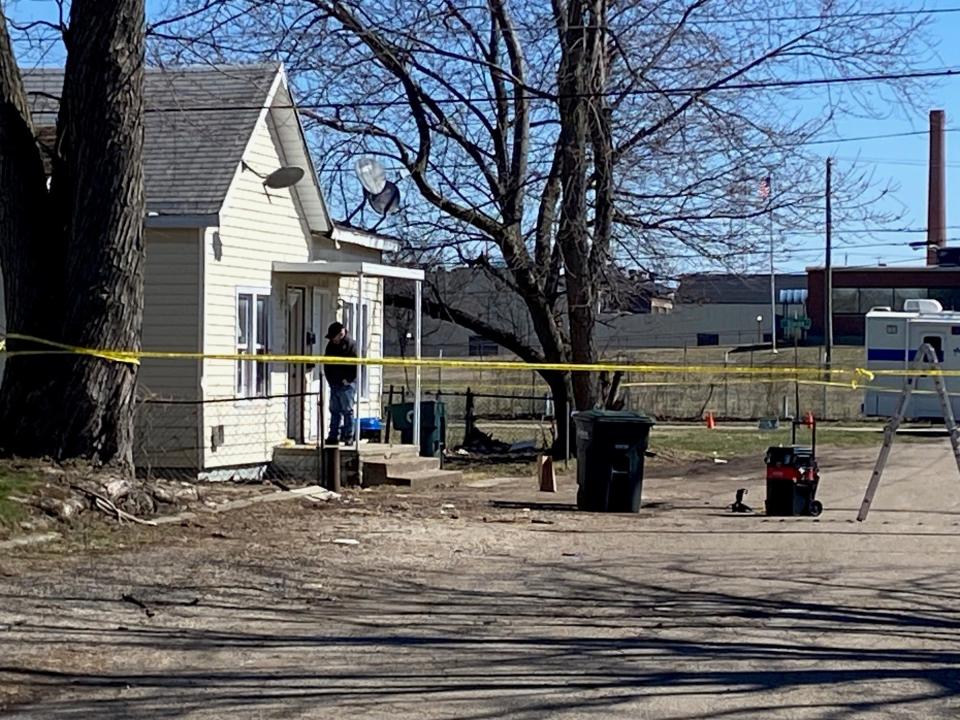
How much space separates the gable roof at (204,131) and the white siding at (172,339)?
0.58 m

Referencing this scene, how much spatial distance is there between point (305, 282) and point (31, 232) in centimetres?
902

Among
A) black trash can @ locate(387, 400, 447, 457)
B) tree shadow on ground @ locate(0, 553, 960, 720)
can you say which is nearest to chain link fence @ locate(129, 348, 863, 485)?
black trash can @ locate(387, 400, 447, 457)

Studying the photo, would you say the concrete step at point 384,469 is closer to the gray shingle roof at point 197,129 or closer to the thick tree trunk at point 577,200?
the gray shingle roof at point 197,129

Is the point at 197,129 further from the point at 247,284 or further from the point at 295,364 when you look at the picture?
the point at 295,364

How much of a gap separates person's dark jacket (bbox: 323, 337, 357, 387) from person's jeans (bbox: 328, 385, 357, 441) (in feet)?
0.52

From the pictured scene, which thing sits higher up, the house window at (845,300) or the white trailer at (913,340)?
the house window at (845,300)

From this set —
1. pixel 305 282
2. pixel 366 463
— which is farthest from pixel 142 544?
pixel 305 282

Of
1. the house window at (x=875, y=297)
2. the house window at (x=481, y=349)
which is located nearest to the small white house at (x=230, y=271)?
the house window at (x=875, y=297)

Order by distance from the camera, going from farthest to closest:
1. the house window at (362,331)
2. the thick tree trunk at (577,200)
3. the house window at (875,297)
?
1. the house window at (875,297)
2. the house window at (362,331)
3. the thick tree trunk at (577,200)

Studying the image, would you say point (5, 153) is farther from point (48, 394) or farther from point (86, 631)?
point (86, 631)

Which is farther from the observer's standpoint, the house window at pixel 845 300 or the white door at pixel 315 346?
the house window at pixel 845 300

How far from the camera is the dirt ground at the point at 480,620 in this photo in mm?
7684

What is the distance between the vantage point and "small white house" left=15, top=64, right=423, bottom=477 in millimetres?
20406

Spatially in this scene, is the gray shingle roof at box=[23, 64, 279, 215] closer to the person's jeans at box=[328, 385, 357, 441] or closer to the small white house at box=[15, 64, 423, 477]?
the small white house at box=[15, 64, 423, 477]
